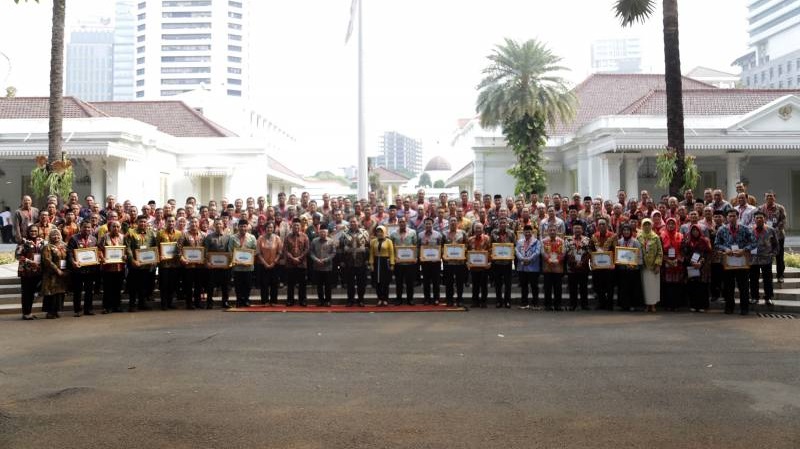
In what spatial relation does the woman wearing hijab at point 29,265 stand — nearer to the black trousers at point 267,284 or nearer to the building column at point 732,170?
the black trousers at point 267,284

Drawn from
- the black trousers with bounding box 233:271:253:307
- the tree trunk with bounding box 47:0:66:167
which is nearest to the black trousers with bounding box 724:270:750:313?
the black trousers with bounding box 233:271:253:307

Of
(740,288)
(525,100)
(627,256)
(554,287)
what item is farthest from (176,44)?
(740,288)

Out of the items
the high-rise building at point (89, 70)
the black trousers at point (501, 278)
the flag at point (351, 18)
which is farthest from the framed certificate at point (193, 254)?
the high-rise building at point (89, 70)

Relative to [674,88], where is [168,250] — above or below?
below

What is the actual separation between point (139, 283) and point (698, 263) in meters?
10.6

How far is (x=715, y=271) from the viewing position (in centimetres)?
1258

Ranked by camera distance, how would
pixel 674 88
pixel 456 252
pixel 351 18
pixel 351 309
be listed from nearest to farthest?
1. pixel 351 309
2. pixel 456 252
3. pixel 674 88
4. pixel 351 18

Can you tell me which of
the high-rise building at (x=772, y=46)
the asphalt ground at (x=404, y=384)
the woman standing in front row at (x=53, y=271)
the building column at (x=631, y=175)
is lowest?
the asphalt ground at (x=404, y=384)

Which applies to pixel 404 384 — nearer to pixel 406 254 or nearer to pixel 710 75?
pixel 406 254

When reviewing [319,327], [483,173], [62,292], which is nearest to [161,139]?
[483,173]

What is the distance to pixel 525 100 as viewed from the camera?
1133 inches

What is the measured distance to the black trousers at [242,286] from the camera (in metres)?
13.2

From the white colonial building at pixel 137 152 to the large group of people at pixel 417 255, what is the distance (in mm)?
12384

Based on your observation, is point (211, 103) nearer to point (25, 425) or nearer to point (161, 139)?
point (161, 139)
